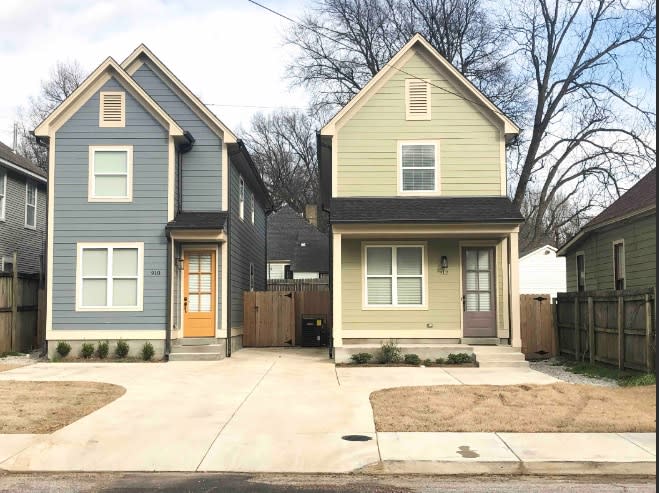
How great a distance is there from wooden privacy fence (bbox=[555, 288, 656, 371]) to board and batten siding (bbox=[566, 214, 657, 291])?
136 cm

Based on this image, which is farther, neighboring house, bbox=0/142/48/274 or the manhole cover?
neighboring house, bbox=0/142/48/274

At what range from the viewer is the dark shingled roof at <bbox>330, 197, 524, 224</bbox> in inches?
614

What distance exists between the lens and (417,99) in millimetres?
17016

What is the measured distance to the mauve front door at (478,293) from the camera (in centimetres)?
1650

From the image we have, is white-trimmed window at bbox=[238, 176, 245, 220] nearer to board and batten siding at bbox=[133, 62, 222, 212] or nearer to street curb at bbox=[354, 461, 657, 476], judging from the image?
board and batten siding at bbox=[133, 62, 222, 212]

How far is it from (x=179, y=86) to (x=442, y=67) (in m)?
6.83

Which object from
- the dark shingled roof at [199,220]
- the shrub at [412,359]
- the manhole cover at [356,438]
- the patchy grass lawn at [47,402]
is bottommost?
the manhole cover at [356,438]

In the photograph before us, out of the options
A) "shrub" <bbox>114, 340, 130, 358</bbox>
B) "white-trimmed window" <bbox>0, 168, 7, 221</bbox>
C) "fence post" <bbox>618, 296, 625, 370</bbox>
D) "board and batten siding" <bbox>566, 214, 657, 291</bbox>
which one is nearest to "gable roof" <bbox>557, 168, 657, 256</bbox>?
"board and batten siding" <bbox>566, 214, 657, 291</bbox>

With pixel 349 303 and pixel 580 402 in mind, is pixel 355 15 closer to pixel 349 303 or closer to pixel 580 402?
pixel 349 303

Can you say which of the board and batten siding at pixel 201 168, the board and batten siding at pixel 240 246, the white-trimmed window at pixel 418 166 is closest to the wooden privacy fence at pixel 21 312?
the board and batten siding at pixel 201 168

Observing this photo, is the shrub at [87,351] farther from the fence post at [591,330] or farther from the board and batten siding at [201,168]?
the fence post at [591,330]

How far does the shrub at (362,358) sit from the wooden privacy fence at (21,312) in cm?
826

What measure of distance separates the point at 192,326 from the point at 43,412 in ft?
25.8

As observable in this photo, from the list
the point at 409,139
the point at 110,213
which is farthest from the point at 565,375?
the point at 110,213
